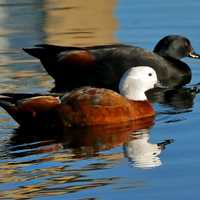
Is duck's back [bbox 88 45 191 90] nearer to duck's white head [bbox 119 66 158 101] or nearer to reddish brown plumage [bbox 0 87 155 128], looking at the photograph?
duck's white head [bbox 119 66 158 101]

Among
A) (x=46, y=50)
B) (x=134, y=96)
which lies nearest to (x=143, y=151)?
(x=134, y=96)

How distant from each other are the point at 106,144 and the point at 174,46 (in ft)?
15.9

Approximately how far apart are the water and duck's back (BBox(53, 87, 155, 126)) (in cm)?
28

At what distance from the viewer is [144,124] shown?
12.1 metres

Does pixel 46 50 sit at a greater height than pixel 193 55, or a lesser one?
greater

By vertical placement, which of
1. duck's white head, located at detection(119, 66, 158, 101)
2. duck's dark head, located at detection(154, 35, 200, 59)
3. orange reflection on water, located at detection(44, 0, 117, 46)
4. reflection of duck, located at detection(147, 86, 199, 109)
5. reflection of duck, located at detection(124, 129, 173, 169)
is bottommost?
reflection of duck, located at detection(124, 129, 173, 169)

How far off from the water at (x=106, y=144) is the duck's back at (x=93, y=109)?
28 cm

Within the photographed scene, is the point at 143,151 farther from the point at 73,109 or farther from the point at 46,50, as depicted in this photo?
the point at 46,50

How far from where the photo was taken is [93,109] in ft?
39.5

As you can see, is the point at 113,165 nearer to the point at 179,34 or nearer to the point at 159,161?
the point at 159,161

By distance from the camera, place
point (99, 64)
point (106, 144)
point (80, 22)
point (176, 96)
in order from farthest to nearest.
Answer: point (80, 22) < point (99, 64) < point (176, 96) < point (106, 144)

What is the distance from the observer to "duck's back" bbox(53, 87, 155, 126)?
12.0 meters

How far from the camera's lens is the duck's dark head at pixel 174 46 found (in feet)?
50.8

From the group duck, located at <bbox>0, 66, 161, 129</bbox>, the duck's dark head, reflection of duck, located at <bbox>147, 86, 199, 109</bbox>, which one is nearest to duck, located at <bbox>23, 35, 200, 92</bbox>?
the duck's dark head
